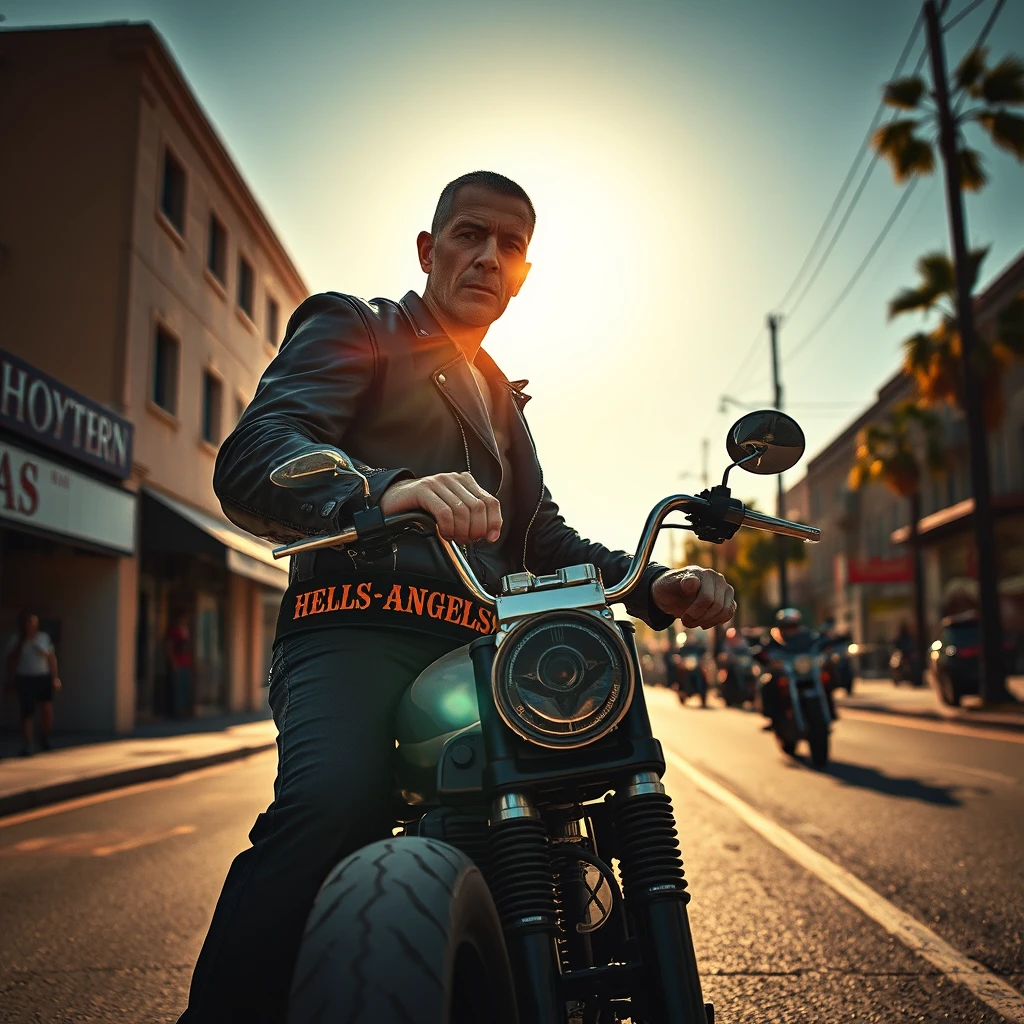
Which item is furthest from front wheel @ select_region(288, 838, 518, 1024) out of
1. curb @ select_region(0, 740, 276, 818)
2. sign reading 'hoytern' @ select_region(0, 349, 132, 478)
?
sign reading 'hoytern' @ select_region(0, 349, 132, 478)

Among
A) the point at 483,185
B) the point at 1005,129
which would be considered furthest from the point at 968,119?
the point at 483,185

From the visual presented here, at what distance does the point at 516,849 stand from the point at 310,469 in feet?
2.10

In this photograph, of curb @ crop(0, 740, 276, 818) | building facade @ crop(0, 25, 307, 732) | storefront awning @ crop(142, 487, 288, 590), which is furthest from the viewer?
storefront awning @ crop(142, 487, 288, 590)

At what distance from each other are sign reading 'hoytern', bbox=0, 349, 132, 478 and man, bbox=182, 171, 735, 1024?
11.7m

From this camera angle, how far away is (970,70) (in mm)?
20188

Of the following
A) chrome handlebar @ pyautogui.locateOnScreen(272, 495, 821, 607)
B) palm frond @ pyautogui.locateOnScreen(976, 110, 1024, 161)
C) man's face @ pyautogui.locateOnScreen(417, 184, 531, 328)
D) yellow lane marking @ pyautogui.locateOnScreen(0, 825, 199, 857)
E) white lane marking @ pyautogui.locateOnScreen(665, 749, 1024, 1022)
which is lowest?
white lane marking @ pyautogui.locateOnScreen(665, 749, 1024, 1022)

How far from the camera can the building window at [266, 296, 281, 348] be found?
26.7 metres

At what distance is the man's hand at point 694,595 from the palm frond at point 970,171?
811 inches

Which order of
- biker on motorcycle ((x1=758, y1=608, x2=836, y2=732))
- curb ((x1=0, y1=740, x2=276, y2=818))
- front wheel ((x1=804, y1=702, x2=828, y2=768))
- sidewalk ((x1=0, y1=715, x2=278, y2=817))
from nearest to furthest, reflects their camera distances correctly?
curb ((x1=0, y1=740, x2=276, y2=818)) → sidewalk ((x1=0, y1=715, x2=278, y2=817)) → front wheel ((x1=804, y1=702, x2=828, y2=768)) → biker on motorcycle ((x1=758, y1=608, x2=836, y2=732))

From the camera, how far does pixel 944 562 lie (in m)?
42.2

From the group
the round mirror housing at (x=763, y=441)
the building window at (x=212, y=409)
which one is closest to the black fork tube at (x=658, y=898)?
the round mirror housing at (x=763, y=441)

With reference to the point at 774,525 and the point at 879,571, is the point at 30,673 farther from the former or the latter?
the point at 879,571

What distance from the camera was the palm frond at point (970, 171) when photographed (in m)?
20.3

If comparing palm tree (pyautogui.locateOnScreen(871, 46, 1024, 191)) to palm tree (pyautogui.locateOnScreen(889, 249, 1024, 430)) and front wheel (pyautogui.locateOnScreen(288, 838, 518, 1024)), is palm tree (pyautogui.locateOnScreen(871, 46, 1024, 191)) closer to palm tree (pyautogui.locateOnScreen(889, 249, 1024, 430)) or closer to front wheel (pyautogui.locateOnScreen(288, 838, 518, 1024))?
palm tree (pyautogui.locateOnScreen(889, 249, 1024, 430))
